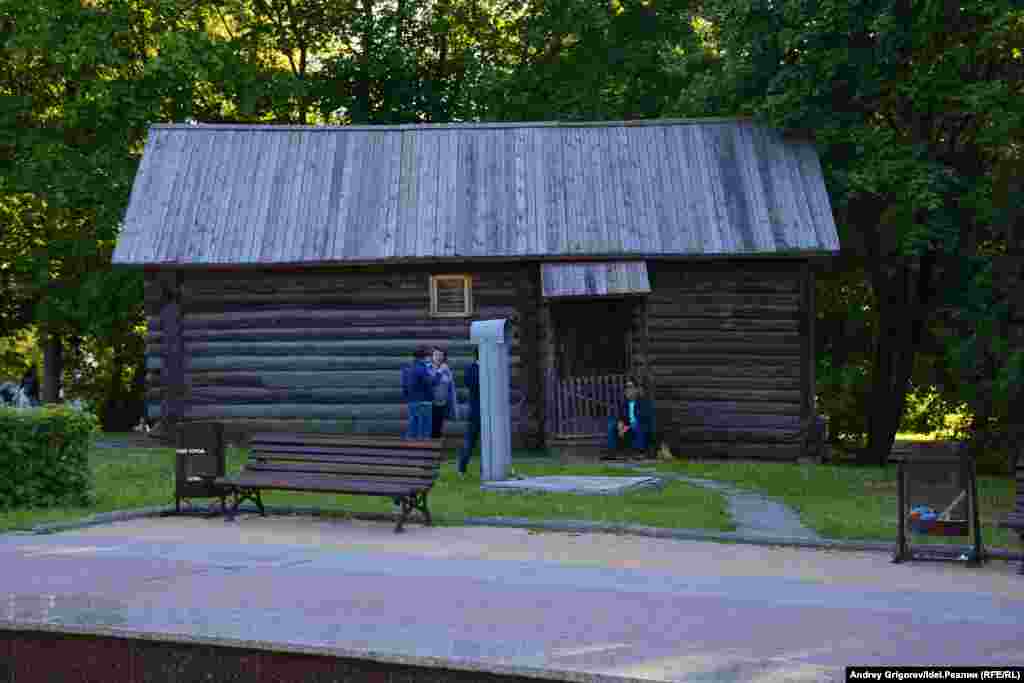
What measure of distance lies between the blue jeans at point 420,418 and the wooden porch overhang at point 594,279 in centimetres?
353

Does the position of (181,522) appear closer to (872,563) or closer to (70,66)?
(872,563)

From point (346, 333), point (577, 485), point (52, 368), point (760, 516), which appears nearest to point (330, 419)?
point (346, 333)

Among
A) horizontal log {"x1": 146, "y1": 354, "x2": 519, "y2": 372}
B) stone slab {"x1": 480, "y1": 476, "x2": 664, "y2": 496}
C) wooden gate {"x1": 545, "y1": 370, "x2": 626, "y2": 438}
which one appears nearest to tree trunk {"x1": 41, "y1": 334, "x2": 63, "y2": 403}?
horizontal log {"x1": 146, "y1": 354, "x2": 519, "y2": 372}

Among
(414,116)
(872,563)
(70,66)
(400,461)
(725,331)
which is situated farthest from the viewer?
(414,116)

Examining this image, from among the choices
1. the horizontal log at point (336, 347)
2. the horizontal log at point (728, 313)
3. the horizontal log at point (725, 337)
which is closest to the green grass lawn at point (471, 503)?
the horizontal log at point (336, 347)

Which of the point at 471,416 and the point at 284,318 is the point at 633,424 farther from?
the point at 284,318

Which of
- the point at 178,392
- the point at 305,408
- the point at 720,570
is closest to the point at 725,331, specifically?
the point at 305,408

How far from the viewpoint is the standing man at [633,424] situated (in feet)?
79.0

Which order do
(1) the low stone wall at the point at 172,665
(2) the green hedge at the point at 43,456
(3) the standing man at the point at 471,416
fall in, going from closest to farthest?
(1) the low stone wall at the point at 172,665
(2) the green hedge at the point at 43,456
(3) the standing man at the point at 471,416

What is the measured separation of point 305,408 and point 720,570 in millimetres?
14365

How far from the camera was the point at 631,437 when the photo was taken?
79.3 feet

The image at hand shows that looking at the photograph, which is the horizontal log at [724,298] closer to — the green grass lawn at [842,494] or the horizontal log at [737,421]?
the horizontal log at [737,421]

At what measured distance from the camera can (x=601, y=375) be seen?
2614cm

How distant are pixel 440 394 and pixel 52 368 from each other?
18.8 meters
